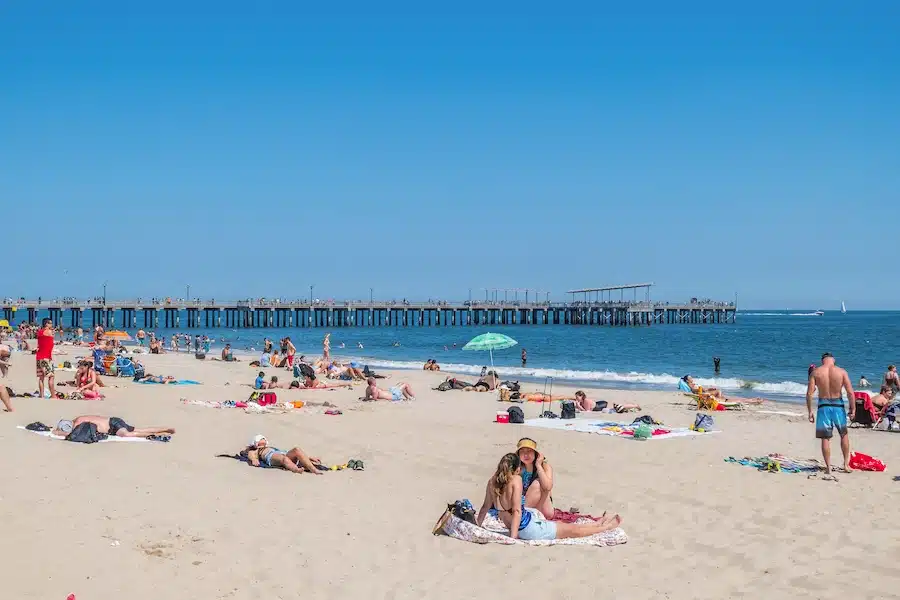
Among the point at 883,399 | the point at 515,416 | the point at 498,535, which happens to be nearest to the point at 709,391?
the point at 883,399

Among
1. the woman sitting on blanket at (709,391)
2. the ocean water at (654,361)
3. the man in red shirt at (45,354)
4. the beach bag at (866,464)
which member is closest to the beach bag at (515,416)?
the beach bag at (866,464)

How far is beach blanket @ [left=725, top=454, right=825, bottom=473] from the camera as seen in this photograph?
29.9 ft

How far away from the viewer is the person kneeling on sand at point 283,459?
852 centimetres

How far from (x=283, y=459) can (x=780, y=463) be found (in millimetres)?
5757

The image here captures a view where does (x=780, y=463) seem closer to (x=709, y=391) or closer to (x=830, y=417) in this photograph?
(x=830, y=417)

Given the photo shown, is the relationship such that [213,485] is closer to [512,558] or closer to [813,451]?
[512,558]

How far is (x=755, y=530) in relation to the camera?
6.66 m

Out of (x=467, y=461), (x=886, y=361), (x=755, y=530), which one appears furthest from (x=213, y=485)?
(x=886, y=361)

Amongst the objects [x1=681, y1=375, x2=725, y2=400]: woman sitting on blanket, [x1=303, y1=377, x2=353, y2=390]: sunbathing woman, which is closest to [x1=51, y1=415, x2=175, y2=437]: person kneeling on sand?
[x1=303, y1=377, x2=353, y2=390]: sunbathing woman

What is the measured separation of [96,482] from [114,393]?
847 cm

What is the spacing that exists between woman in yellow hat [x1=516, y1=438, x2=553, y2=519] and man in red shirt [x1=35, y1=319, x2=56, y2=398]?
952 cm

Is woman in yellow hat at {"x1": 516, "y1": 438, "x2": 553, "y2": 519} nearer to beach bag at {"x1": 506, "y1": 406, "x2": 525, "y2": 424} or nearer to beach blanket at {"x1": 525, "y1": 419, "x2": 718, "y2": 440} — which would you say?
beach blanket at {"x1": 525, "y1": 419, "x2": 718, "y2": 440}

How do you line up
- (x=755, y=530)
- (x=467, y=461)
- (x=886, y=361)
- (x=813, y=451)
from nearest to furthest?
1. (x=755, y=530)
2. (x=467, y=461)
3. (x=813, y=451)
4. (x=886, y=361)

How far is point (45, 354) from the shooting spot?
13180mm
